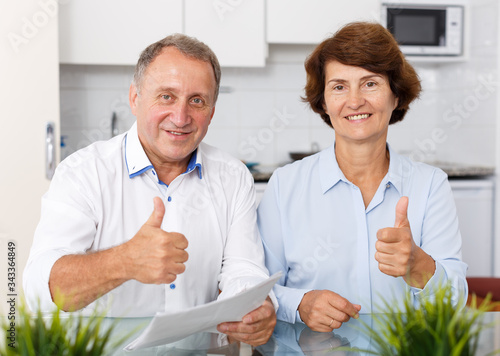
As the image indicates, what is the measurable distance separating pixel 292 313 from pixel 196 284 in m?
0.33

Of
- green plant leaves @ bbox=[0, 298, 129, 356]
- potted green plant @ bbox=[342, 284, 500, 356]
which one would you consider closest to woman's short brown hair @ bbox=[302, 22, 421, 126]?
potted green plant @ bbox=[342, 284, 500, 356]

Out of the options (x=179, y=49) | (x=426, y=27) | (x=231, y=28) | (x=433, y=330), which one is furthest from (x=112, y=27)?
(x=433, y=330)

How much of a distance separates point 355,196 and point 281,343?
61cm

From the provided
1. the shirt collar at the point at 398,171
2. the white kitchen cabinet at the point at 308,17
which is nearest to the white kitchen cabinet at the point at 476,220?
the white kitchen cabinet at the point at 308,17

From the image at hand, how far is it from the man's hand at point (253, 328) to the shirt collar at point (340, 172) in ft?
1.77

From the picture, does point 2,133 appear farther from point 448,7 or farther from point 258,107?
point 448,7

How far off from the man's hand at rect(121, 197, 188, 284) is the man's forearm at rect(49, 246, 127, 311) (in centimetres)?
3

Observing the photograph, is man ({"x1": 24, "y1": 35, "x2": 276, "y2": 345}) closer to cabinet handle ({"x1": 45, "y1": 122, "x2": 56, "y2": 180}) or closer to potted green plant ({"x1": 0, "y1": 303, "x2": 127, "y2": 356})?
potted green plant ({"x1": 0, "y1": 303, "x2": 127, "y2": 356})

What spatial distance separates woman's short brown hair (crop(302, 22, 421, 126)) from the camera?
1.58 metres

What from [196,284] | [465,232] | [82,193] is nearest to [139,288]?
[196,284]

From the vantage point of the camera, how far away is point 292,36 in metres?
3.27

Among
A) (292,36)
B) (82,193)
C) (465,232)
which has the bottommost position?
(465,232)

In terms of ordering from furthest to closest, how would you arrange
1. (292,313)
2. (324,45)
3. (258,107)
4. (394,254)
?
(258,107)
(324,45)
(292,313)
(394,254)

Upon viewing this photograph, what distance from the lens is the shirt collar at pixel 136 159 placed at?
154cm
